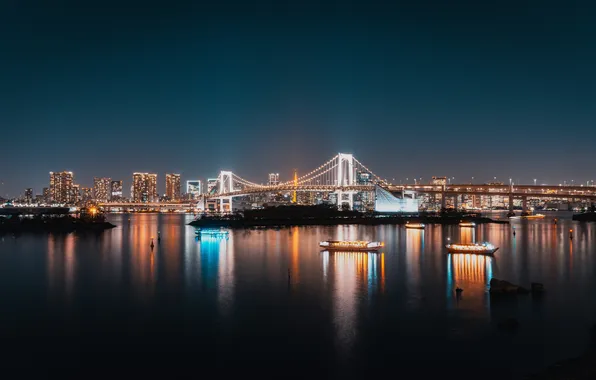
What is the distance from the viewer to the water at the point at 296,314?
6281 millimetres

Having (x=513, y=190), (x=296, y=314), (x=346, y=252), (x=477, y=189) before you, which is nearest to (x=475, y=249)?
(x=346, y=252)

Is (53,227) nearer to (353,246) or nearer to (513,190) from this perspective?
(353,246)

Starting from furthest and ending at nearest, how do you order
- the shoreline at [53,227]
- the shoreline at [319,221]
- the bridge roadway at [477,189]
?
the bridge roadway at [477,189] → the shoreline at [319,221] → the shoreline at [53,227]

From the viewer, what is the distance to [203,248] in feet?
64.5

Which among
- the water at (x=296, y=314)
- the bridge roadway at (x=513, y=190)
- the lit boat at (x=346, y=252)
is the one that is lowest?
the water at (x=296, y=314)

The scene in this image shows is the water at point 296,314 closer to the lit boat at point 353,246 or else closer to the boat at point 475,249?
the boat at point 475,249

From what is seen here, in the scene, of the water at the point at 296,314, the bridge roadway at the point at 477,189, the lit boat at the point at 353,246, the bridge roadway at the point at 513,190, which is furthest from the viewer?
the bridge roadway at the point at 513,190

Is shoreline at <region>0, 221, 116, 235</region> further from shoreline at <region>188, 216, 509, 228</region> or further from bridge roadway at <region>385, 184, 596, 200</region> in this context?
bridge roadway at <region>385, 184, 596, 200</region>

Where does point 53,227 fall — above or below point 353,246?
above

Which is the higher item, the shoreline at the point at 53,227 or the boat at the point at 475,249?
the shoreline at the point at 53,227

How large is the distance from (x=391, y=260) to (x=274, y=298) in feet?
21.1

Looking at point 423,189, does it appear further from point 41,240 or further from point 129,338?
point 129,338

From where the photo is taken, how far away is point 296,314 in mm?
8523

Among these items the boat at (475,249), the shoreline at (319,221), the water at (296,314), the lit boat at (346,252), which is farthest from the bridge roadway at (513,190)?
the lit boat at (346,252)
